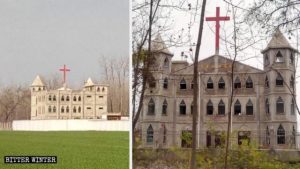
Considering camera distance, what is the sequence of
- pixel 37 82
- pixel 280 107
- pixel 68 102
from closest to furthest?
pixel 280 107
pixel 37 82
pixel 68 102

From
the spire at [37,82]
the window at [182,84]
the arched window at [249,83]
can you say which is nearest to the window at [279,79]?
the arched window at [249,83]

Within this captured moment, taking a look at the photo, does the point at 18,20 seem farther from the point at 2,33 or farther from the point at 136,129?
the point at 136,129

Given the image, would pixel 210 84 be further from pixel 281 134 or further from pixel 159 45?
pixel 281 134

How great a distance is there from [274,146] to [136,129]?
1194mm

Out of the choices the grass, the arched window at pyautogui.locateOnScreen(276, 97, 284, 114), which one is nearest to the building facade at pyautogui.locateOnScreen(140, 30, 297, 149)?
the arched window at pyautogui.locateOnScreen(276, 97, 284, 114)

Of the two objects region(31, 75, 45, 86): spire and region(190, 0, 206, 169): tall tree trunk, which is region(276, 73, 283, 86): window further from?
region(31, 75, 45, 86): spire

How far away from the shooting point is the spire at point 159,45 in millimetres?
3881

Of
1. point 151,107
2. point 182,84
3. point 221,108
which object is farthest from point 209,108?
point 151,107

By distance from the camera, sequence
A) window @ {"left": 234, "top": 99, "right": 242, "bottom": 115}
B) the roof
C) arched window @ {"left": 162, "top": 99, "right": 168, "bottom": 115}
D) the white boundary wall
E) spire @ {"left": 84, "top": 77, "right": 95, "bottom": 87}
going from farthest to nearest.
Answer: the white boundary wall < spire @ {"left": 84, "top": 77, "right": 95, "bottom": 87} < arched window @ {"left": 162, "top": 99, "right": 168, "bottom": 115} < window @ {"left": 234, "top": 99, "right": 242, "bottom": 115} < the roof

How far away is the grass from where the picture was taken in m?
4.07

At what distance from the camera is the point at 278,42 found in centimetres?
368

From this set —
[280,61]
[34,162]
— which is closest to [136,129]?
[34,162]

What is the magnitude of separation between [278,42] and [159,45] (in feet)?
3.32

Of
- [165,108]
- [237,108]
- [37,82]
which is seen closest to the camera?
[237,108]
